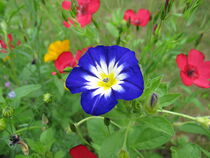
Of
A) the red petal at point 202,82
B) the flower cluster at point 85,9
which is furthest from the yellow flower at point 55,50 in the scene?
the red petal at point 202,82

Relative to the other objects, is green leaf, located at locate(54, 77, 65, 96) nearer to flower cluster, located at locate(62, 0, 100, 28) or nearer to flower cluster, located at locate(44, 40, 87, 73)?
flower cluster, located at locate(44, 40, 87, 73)

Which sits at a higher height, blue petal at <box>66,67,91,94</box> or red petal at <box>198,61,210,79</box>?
blue petal at <box>66,67,91,94</box>

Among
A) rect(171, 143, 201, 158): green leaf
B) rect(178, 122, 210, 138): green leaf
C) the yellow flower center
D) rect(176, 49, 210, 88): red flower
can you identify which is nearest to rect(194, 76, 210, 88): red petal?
rect(176, 49, 210, 88): red flower

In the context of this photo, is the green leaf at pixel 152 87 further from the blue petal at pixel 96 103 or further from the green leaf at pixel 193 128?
the green leaf at pixel 193 128

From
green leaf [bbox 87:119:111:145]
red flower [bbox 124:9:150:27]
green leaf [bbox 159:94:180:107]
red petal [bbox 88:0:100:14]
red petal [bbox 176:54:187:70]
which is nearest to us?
green leaf [bbox 159:94:180:107]

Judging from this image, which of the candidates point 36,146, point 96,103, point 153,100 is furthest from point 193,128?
point 36,146

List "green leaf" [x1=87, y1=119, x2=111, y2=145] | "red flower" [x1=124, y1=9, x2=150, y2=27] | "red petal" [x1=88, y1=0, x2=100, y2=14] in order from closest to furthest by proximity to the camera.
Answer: "green leaf" [x1=87, y1=119, x2=111, y2=145], "red petal" [x1=88, y1=0, x2=100, y2=14], "red flower" [x1=124, y1=9, x2=150, y2=27]
